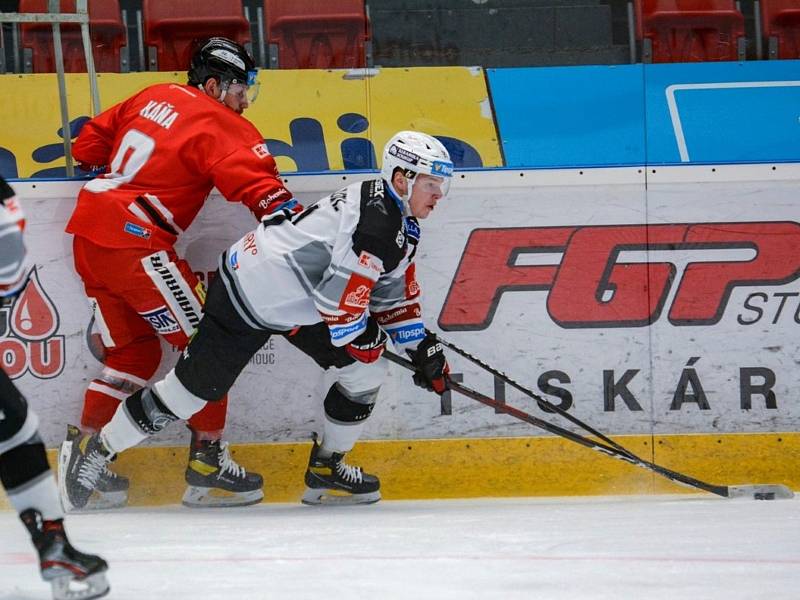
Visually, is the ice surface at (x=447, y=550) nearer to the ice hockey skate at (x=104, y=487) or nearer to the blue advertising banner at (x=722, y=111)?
the ice hockey skate at (x=104, y=487)

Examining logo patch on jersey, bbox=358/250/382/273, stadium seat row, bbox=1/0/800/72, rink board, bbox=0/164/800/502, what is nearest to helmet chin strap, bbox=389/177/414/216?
logo patch on jersey, bbox=358/250/382/273

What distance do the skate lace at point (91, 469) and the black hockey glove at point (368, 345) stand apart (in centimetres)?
81

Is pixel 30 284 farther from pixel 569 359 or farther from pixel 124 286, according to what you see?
pixel 569 359

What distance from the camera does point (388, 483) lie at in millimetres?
3941

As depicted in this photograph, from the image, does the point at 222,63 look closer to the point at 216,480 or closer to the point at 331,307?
the point at 331,307

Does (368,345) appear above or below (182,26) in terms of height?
below

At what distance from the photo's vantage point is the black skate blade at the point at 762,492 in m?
3.71

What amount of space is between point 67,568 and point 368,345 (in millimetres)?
1445

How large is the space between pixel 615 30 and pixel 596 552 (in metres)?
2.58

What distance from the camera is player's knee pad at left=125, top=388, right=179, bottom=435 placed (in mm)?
3553

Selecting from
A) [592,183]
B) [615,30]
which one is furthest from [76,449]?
[615,30]

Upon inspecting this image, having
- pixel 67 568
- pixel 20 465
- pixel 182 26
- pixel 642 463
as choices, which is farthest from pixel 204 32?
pixel 67 568

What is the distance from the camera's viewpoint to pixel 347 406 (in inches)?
145

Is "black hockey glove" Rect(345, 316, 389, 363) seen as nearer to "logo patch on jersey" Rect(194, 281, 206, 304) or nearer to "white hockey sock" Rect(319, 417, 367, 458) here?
"white hockey sock" Rect(319, 417, 367, 458)
